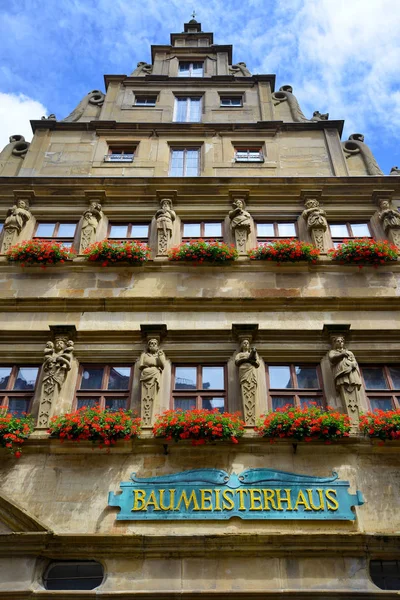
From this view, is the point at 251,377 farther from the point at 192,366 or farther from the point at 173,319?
the point at 173,319

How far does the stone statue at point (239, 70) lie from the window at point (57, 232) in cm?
859

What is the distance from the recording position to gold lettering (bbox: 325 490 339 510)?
8652 mm

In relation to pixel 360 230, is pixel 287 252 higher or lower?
lower

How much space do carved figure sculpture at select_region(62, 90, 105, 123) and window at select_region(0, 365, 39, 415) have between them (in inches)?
330

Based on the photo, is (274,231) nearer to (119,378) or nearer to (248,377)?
(248,377)

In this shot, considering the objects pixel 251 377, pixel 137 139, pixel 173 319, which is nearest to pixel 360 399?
pixel 251 377

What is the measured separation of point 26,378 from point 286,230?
6.56 meters

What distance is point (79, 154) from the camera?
15195mm

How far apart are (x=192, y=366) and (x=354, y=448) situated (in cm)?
319

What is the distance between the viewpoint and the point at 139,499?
28.8 feet

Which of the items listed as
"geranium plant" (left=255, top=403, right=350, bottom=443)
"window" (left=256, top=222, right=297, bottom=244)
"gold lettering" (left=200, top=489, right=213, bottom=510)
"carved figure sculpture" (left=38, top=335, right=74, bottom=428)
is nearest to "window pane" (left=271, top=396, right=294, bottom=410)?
"geranium plant" (left=255, top=403, right=350, bottom=443)

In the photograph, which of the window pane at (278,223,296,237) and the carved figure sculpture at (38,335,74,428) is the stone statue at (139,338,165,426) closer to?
the carved figure sculpture at (38,335,74,428)

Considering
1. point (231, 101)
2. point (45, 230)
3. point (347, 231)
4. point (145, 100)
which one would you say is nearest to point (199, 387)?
point (347, 231)

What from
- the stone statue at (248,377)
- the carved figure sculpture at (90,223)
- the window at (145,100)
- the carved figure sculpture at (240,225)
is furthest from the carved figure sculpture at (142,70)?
the stone statue at (248,377)
